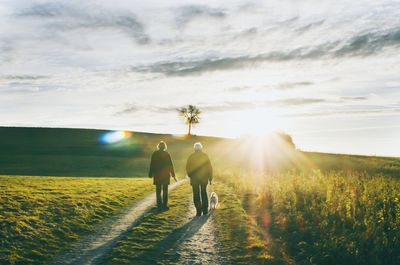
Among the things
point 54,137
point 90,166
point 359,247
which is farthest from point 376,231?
point 54,137

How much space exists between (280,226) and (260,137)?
72.6 m

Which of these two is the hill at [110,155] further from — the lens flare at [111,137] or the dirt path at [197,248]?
the dirt path at [197,248]

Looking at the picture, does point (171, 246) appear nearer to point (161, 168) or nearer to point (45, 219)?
point (45, 219)

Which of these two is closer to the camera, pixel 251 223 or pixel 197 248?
pixel 197 248

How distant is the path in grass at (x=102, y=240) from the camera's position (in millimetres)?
10366

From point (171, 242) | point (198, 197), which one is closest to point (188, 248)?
point (171, 242)

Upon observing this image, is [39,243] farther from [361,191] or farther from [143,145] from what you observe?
[143,145]

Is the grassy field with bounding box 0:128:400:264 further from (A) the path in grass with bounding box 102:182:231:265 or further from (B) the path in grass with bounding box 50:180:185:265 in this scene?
(B) the path in grass with bounding box 50:180:185:265

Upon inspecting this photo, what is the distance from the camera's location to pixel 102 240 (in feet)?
40.0

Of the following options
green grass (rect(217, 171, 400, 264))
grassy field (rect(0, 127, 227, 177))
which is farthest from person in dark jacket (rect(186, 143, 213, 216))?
grassy field (rect(0, 127, 227, 177))

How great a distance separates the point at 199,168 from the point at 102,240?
5029 mm

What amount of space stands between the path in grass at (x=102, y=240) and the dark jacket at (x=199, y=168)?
2754 mm

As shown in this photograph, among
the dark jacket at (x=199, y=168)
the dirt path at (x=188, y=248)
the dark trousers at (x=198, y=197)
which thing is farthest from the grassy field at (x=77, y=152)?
the dirt path at (x=188, y=248)

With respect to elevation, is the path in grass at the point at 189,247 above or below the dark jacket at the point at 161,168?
below
